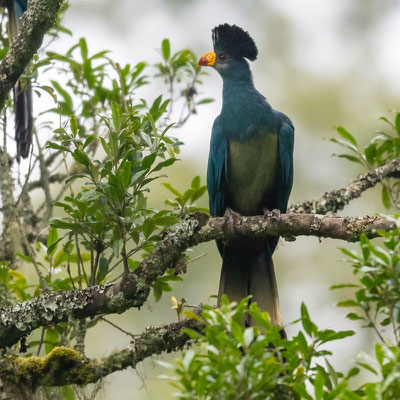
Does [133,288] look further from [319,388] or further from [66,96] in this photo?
[66,96]

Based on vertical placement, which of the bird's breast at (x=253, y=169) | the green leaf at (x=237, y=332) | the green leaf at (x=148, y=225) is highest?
the bird's breast at (x=253, y=169)

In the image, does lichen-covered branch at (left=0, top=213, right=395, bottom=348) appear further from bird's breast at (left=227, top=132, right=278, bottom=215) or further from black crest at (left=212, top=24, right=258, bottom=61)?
black crest at (left=212, top=24, right=258, bottom=61)

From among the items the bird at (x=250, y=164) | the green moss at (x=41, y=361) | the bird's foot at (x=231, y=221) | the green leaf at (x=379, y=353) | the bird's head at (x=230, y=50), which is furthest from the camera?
the bird's head at (x=230, y=50)

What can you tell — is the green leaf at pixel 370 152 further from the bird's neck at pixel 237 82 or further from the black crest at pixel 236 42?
the black crest at pixel 236 42

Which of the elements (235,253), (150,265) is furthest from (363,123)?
(150,265)

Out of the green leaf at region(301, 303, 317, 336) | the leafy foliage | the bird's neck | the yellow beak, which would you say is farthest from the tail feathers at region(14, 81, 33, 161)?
the green leaf at region(301, 303, 317, 336)

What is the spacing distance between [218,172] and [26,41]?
1597 mm

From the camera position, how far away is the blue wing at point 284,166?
16.0 ft

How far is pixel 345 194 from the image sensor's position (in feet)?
15.5

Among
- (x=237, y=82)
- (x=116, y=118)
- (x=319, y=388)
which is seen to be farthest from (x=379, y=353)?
(x=237, y=82)

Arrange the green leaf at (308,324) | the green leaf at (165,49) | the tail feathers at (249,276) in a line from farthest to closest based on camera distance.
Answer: the green leaf at (165,49) < the tail feathers at (249,276) < the green leaf at (308,324)

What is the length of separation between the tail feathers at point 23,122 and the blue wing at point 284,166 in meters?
1.81

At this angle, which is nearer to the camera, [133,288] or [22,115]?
[133,288]

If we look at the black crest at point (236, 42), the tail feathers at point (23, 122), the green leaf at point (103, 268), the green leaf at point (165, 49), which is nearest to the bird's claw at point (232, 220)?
the green leaf at point (103, 268)
